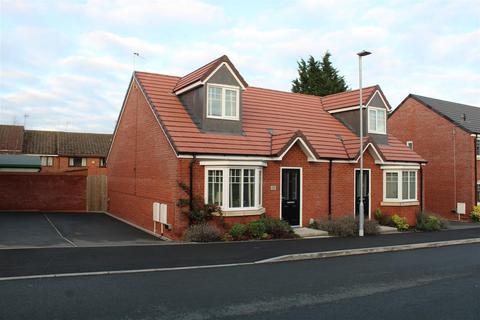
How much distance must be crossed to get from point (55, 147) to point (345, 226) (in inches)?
1543

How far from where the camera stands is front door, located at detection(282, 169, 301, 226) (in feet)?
59.2

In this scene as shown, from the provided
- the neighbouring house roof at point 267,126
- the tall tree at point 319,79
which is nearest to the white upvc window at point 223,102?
the neighbouring house roof at point 267,126

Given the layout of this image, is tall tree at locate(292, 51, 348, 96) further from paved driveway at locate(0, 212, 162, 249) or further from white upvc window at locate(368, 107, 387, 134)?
paved driveway at locate(0, 212, 162, 249)

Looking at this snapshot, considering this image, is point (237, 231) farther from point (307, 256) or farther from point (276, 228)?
point (307, 256)

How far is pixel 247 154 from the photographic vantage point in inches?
656

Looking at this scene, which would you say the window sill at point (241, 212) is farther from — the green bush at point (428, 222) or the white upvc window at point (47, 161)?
the white upvc window at point (47, 161)

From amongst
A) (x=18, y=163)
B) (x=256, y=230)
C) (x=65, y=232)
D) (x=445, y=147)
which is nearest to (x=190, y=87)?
(x=256, y=230)

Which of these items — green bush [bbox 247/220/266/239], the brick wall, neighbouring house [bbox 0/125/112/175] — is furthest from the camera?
neighbouring house [bbox 0/125/112/175]

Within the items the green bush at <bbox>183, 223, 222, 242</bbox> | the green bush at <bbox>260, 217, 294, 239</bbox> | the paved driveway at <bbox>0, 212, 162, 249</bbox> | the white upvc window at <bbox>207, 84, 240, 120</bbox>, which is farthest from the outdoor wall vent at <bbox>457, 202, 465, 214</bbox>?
the paved driveway at <bbox>0, 212, 162, 249</bbox>

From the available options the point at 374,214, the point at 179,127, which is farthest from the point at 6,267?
the point at 374,214

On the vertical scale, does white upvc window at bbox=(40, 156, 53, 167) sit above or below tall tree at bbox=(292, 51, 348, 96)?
below

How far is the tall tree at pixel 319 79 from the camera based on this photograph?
45.1m

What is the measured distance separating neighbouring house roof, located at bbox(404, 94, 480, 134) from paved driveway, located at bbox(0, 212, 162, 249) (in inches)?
857

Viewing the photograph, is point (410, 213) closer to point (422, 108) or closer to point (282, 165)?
point (282, 165)
